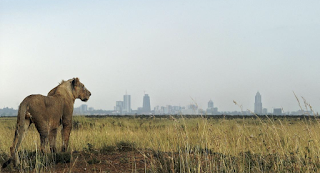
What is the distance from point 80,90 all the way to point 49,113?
193 centimetres

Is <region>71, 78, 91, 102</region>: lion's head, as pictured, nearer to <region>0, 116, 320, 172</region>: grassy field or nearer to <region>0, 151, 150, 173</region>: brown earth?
<region>0, 116, 320, 172</region>: grassy field

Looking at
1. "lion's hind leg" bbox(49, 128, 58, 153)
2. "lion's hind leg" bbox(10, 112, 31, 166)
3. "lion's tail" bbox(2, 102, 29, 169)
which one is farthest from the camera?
"lion's hind leg" bbox(49, 128, 58, 153)

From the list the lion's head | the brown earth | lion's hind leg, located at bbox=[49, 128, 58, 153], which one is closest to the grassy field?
the brown earth

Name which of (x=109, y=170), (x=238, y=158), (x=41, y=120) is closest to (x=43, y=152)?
(x=41, y=120)

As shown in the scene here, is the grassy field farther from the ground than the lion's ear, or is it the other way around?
the lion's ear

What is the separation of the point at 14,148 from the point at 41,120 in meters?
0.90

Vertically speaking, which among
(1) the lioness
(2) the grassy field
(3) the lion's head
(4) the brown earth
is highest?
(3) the lion's head

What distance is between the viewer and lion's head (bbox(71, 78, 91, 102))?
9969 mm

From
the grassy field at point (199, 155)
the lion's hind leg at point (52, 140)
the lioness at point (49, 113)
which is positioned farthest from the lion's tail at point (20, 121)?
the lion's hind leg at point (52, 140)

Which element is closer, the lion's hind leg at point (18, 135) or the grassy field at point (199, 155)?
the grassy field at point (199, 155)

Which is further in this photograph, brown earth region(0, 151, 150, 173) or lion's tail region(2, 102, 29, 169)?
lion's tail region(2, 102, 29, 169)

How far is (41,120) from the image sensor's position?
26.6 ft

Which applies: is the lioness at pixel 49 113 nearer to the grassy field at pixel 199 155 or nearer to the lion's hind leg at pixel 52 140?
the lion's hind leg at pixel 52 140

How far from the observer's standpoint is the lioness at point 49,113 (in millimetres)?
7688
